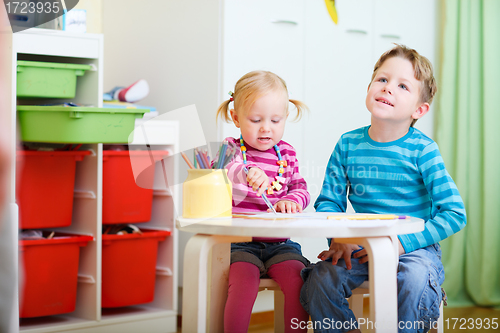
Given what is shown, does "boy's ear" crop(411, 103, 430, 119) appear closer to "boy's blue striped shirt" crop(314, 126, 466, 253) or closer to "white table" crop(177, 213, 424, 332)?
"boy's blue striped shirt" crop(314, 126, 466, 253)

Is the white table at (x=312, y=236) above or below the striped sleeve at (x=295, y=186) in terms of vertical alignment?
below

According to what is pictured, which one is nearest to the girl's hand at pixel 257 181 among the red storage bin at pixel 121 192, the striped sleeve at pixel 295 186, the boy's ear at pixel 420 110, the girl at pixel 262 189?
the girl at pixel 262 189

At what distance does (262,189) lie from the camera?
114 centimetres

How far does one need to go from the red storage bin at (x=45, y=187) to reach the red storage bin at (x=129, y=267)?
184 mm

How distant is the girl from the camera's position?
1.12 meters

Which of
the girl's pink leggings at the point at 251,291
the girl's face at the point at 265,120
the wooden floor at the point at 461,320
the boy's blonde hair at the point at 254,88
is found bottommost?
the wooden floor at the point at 461,320

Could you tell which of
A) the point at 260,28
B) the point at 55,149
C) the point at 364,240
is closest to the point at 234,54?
the point at 260,28

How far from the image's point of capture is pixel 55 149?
74.8 inches

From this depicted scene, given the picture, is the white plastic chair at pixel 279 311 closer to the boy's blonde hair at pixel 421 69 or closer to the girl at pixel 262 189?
the girl at pixel 262 189

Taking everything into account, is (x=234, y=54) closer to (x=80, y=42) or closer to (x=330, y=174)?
(x=80, y=42)

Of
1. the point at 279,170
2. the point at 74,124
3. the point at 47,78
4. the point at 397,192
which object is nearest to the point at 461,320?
the point at 397,192

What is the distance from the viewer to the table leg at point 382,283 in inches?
36.9

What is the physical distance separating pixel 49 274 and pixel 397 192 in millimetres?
1202

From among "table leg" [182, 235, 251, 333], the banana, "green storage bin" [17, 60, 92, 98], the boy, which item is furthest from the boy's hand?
the banana
